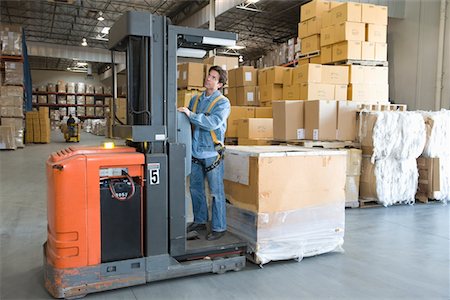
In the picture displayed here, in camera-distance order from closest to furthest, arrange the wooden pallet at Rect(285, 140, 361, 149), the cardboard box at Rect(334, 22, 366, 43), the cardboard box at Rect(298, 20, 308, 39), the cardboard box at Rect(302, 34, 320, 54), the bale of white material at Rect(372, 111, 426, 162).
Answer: the bale of white material at Rect(372, 111, 426, 162), the wooden pallet at Rect(285, 140, 361, 149), the cardboard box at Rect(334, 22, 366, 43), the cardboard box at Rect(302, 34, 320, 54), the cardboard box at Rect(298, 20, 308, 39)

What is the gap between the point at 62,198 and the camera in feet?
8.01

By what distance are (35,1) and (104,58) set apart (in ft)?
22.4

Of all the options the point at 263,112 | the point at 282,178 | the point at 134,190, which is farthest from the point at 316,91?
the point at 134,190

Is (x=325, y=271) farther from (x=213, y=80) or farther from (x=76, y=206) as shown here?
(x=76, y=206)

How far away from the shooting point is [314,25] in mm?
7992

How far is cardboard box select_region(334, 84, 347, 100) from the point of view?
723cm

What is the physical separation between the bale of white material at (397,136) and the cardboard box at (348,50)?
208 cm

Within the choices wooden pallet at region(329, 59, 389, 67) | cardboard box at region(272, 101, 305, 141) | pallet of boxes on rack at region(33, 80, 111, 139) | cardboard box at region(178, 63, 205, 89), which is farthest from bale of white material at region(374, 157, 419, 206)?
pallet of boxes on rack at region(33, 80, 111, 139)

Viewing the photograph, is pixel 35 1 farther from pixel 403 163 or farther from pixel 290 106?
pixel 403 163

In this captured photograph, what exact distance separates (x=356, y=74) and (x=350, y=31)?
0.79 metres

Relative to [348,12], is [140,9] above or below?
above

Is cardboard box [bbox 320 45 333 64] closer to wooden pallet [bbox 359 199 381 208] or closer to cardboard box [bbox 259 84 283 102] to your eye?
cardboard box [bbox 259 84 283 102]

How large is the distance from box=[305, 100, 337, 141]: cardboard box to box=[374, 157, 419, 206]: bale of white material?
784 mm

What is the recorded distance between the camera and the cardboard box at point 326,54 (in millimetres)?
7602
